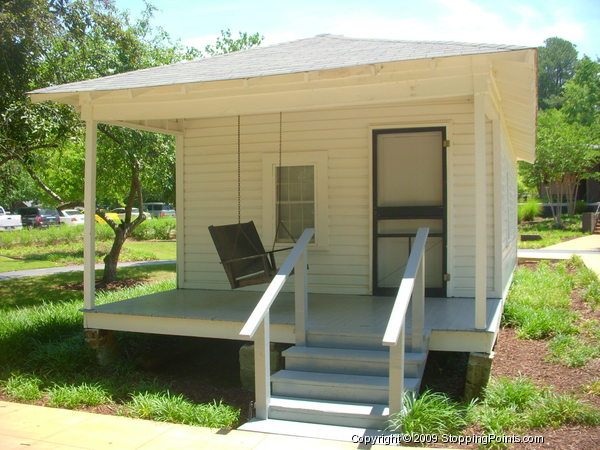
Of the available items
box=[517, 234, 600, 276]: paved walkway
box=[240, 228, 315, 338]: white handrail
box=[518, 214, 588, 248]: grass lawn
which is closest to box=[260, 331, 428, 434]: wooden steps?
box=[240, 228, 315, 338]: white handrail

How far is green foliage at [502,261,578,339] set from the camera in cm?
664

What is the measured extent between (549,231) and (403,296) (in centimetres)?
2255

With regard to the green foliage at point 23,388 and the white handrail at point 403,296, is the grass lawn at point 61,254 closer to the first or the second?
the green foliage at point 23,388

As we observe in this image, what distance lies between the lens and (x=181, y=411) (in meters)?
4.73

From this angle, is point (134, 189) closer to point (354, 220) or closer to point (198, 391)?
point (354, 220)

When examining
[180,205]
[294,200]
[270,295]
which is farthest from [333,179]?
[270,295]

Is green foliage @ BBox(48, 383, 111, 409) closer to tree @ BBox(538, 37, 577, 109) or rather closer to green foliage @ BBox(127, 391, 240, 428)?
green foliage @ BBox(127, 391, 240, 428)

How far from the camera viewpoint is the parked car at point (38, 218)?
31938 mm

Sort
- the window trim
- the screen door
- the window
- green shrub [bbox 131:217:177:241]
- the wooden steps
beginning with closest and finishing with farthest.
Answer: the wooden steps < the screen door < the window trim < the window < green shrub [bbox 131:217:177:241]

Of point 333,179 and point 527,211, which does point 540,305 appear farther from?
point 527,211

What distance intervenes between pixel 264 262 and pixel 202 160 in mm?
2470

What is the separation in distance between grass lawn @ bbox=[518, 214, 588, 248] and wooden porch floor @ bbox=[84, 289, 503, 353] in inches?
570

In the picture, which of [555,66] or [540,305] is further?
[555,66]

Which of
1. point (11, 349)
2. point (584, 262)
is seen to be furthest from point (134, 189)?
point (584, 262)
